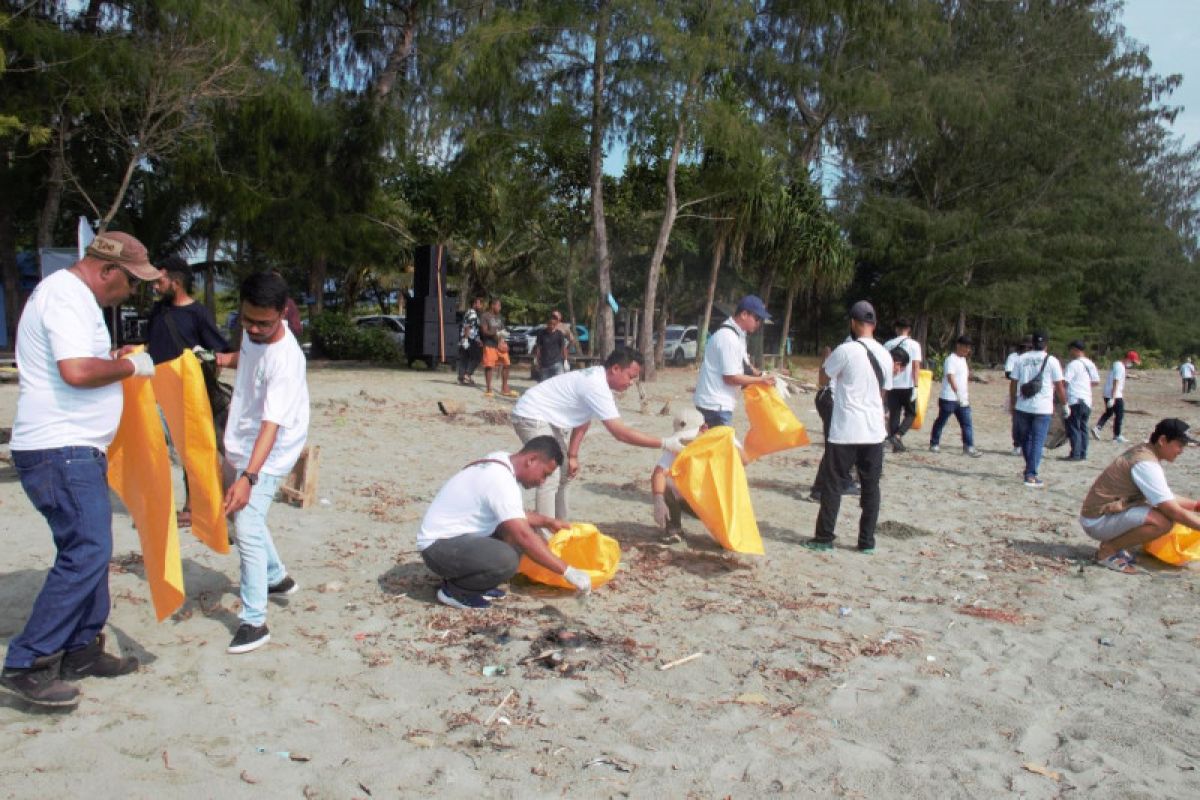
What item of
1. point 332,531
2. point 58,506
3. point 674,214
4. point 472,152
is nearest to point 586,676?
point 58,506

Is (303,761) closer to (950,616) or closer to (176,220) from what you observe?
(950,616)

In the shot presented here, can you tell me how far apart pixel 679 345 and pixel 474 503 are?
24.2 m

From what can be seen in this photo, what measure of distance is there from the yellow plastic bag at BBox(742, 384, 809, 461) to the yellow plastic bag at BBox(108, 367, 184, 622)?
13.4 feet

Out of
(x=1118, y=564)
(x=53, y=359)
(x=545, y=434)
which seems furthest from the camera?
(x=1118, y=564)

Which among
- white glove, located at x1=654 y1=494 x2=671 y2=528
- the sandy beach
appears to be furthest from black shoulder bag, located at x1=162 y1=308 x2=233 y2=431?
white glove, located at x1=654 y1=494 x2=671 y2=528

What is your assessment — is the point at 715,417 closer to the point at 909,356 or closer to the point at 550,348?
the point at 909,356

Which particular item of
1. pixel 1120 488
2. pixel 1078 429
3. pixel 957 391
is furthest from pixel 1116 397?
pixel 1120 488

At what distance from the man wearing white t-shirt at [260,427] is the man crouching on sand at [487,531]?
845 mm

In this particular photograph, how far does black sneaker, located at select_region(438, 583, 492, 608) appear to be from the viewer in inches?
184

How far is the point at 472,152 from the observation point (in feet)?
67.7

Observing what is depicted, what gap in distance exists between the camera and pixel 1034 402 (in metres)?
9.35

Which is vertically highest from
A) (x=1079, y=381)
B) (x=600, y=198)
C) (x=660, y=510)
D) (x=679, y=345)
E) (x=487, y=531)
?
(x=600, y=198)

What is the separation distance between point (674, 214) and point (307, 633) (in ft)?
54.0

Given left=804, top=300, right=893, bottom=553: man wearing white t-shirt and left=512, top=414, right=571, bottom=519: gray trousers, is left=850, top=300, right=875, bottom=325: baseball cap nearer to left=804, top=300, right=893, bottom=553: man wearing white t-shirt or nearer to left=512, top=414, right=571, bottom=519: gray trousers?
left=804, top=300, right=893, bottom=553: man wearing white t-shirt
